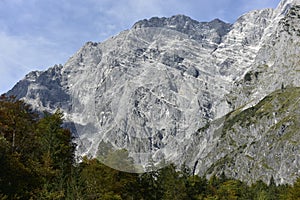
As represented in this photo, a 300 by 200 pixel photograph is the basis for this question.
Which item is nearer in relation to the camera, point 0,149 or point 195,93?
point 195,93

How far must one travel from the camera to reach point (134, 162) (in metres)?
9.35

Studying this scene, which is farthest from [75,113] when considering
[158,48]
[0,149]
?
[0,149]

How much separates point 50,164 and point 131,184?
12404mm

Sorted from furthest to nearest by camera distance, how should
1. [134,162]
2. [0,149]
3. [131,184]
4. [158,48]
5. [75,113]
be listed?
[131,184]
[0,149]
[75,113]
[158,48]
[134,162]

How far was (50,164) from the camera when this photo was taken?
133 ft

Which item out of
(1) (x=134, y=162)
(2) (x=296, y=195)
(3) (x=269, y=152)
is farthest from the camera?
(3) (x=269, y=152)

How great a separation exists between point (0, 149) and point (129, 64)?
25.1 metres

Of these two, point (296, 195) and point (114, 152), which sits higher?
point (296, 195)

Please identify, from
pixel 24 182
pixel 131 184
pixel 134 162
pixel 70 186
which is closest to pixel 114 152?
pixel 134 162

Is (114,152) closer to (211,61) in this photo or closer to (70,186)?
(211,61)

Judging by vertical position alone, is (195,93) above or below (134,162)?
above

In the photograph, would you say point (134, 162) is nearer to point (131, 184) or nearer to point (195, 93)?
point (195, 93)

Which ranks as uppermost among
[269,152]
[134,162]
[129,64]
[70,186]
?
[269,152]

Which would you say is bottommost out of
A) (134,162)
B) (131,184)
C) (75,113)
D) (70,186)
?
(134,162)
